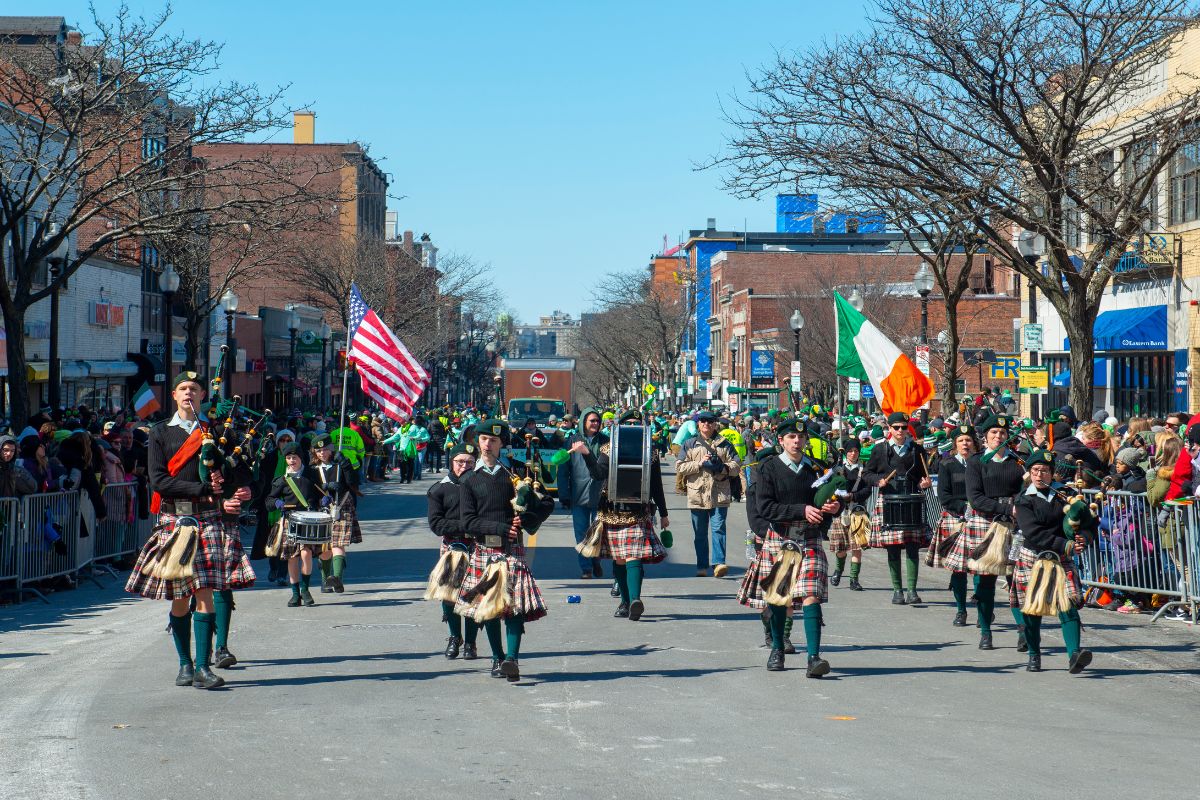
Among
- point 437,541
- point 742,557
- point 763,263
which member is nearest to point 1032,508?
point 742,557

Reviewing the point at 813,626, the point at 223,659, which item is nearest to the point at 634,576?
the point at 813,626

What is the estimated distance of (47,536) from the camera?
14766 millimetres

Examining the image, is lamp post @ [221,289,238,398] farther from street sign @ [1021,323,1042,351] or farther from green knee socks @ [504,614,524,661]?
green knee socks @ [504,614,524,661]

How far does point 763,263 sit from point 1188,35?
66.3 meters

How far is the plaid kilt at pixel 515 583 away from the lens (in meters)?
9.78

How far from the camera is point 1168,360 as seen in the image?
30969 millimetres

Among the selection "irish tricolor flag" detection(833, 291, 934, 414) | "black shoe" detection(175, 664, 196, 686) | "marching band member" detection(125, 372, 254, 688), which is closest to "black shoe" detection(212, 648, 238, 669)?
"marching band member" detection(125, 372, 254, 688)

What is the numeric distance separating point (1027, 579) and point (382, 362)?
36.4 ft

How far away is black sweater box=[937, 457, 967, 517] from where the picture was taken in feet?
40.8

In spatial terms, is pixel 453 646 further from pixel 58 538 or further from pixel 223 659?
pixel 58 538

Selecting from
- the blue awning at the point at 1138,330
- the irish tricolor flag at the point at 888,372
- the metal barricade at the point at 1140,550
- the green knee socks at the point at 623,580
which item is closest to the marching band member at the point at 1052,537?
the metal barricade at the point at 1140,550

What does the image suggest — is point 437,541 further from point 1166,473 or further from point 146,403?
point 1166,473

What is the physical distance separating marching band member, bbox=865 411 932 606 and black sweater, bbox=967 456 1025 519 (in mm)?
2405

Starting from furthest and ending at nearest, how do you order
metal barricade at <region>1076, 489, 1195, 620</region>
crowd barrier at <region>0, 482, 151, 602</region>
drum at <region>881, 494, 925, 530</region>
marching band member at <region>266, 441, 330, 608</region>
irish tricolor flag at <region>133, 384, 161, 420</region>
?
irish tricolor flag at <region>133, 384, 161, 420</region> → crowd barrier at <region>0, 482, 151, 602</region> → drum at <region>881, 494, 925, 530</region> → marching band member at <region>266, 441, 330, 608</region> → metal barricade at <region>1076, 489, 1195, 620</region>
